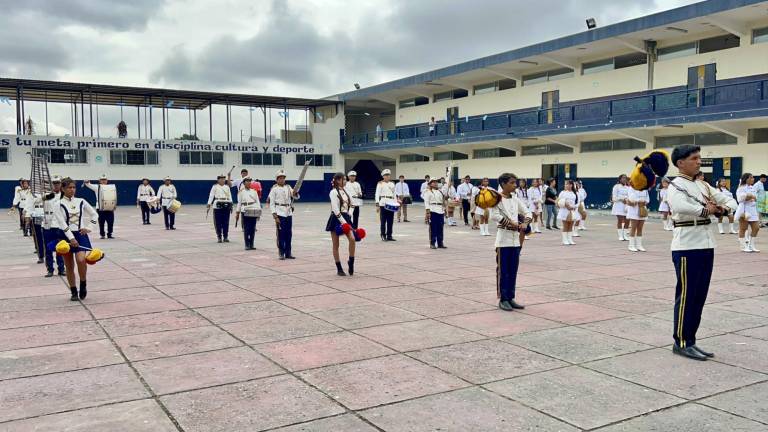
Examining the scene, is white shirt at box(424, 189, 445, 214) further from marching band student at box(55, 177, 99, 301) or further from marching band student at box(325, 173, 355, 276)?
marching band student at box(55, 177, 99, 301)

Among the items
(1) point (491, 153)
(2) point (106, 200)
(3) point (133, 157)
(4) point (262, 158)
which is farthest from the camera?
(4) point (262, 158)

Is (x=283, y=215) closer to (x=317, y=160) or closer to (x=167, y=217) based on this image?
(x=167, y=217)

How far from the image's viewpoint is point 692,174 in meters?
5.99

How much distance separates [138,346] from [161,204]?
53.5ft

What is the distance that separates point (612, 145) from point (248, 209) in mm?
21021

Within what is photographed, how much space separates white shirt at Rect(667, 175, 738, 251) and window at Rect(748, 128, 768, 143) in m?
21.4

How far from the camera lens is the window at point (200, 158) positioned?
4241 cm

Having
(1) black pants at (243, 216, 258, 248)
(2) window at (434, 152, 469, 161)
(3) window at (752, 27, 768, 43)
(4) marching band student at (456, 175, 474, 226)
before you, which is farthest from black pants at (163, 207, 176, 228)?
(2) window at (434, 152, 469, 161)

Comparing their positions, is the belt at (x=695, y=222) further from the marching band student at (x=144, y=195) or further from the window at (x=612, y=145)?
the window at (x=612, y=145)

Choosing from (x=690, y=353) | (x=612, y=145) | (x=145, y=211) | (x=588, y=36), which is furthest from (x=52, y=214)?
(x=612, y=145)

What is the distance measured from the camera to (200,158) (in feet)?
141

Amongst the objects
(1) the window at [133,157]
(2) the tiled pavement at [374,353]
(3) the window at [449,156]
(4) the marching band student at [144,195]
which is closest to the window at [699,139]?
(3) the window at [449,156]

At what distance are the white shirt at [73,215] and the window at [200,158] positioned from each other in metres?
34.8

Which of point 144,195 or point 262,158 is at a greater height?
point 262,158
